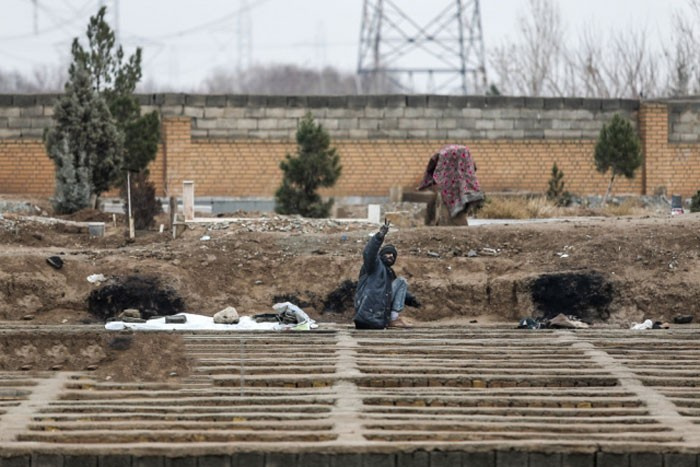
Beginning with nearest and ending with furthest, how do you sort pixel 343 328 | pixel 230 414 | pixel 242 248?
pixel 230 414 < pixel 343 328 < pixel 242 248

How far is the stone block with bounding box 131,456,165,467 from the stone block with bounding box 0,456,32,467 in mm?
583

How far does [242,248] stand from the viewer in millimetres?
16141

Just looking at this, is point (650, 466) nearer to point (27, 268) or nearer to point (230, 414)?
point (230, 414)

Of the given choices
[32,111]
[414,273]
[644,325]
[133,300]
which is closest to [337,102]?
[32,111]

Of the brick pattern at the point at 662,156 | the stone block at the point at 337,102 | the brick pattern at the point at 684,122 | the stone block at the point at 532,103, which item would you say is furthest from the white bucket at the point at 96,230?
the brick pattern at the point at 684,122

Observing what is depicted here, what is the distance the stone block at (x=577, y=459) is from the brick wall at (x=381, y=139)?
56.7 ft

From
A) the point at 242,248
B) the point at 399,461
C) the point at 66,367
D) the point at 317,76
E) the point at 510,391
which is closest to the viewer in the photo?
the point at 399,461

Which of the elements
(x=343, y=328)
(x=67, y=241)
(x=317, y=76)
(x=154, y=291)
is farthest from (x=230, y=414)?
(x=317, y=76)

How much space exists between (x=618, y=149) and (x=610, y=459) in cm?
1680

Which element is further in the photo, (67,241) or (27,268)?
(67,241)

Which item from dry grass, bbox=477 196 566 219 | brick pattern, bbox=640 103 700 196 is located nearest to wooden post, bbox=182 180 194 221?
dry grass, bbox=477 196 566 219

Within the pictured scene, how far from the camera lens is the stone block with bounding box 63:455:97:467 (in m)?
8.05

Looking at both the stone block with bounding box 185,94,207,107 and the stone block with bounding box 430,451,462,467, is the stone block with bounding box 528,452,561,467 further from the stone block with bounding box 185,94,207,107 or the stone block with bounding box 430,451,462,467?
the stone block with bounding box 185,94,207,107

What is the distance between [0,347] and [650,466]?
5606mm
